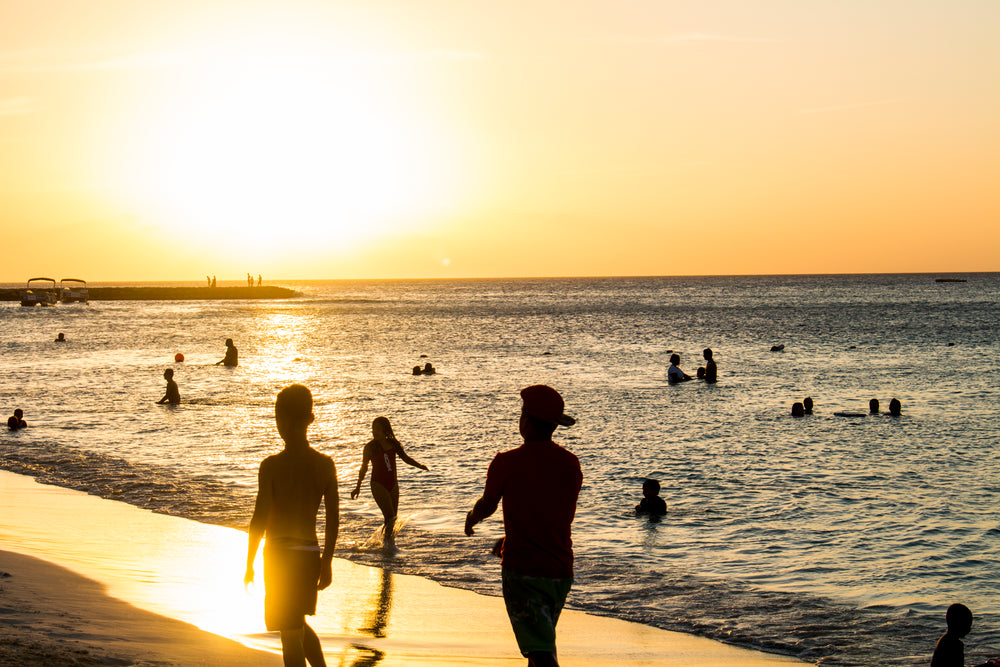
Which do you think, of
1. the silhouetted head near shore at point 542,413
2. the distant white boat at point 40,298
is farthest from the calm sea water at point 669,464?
the distant white boat at point 40,298

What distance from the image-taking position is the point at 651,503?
13.1m

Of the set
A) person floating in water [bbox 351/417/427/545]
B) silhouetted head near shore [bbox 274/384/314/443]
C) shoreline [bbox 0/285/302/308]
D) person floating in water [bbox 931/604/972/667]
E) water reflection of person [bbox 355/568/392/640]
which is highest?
shoreline [bbox 0/285/302/308]

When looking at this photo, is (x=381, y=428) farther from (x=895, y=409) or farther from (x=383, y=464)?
(x=895, y=409)

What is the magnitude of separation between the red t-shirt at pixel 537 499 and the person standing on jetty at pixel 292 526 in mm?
1018

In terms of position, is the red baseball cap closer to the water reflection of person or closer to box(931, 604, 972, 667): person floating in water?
the water reflection of person

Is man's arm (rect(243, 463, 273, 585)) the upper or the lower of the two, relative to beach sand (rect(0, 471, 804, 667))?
upper

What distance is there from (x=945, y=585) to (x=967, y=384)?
2708cm

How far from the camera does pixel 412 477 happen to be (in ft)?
53.9

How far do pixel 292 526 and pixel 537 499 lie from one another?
1408 mm

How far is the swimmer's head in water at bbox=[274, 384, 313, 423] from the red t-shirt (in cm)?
112

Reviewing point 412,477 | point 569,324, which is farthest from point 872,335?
point 412,477

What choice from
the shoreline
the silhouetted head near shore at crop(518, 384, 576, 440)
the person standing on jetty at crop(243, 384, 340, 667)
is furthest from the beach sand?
the shoreline

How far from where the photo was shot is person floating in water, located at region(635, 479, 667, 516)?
42.5 feet

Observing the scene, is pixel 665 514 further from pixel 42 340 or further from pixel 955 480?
pixel 42 340
